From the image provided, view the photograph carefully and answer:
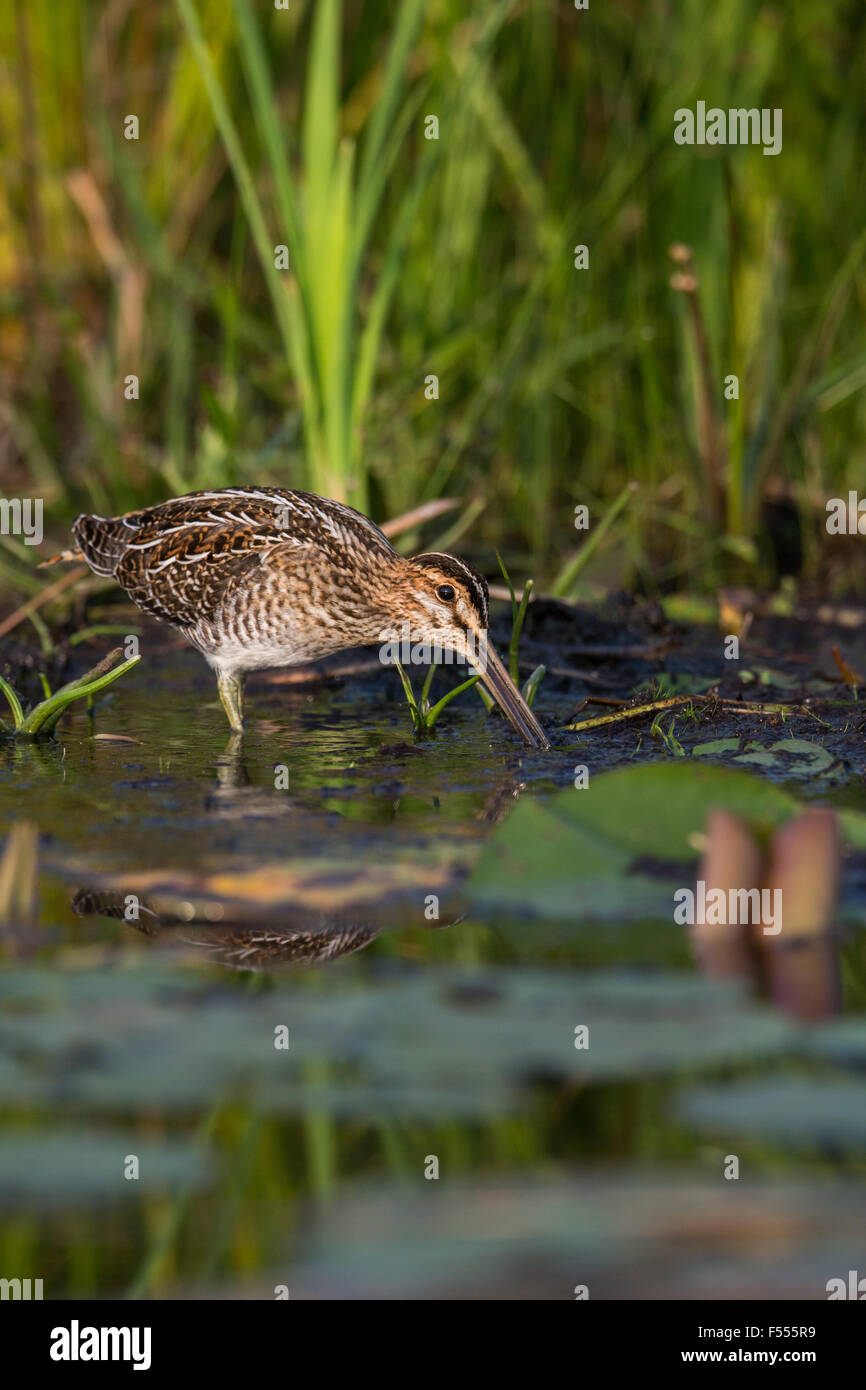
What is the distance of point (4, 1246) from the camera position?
2691 mm

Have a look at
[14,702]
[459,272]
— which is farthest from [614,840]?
[459,272]

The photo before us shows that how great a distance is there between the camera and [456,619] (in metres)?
5.75

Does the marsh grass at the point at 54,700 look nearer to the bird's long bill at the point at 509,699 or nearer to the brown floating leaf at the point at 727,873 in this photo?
the bird's long bill at the point at 509,699

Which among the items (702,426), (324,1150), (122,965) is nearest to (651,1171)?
(324,1150)

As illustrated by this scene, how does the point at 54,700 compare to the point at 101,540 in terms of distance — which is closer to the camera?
the point at 54,700

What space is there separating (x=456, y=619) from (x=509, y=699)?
0.37 m

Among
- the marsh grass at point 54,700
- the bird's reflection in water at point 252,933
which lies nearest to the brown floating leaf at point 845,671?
the marsh grass at point 54,700

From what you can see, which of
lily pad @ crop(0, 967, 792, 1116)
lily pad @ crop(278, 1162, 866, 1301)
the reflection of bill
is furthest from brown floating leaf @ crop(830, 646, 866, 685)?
lily pad @ crop(278, 1162, 866, 1301)

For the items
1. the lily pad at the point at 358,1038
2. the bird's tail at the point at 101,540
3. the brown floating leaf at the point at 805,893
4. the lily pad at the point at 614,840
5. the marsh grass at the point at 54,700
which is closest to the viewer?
the lily pad at the point at 358,1038

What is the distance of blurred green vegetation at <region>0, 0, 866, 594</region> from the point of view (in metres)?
7.11

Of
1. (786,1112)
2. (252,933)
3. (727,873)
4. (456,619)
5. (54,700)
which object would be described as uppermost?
(456,619)

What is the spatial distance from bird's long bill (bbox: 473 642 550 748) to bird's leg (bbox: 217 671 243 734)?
2.89ft

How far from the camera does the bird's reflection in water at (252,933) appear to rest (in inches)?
149

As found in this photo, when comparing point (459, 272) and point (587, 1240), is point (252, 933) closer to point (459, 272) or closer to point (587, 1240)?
point (587, 1240)
